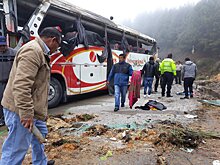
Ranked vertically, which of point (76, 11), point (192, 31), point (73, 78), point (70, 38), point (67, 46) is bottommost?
point (73, 78)

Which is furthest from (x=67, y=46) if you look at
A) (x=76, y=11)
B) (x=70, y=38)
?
(x=76, y=11)

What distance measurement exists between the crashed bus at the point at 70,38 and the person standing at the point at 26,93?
334 cm

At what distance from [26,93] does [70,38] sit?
5.16m

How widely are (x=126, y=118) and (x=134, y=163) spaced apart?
2.47 m

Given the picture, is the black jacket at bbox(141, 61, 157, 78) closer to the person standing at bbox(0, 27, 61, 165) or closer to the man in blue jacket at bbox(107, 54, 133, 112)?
the man in blue jacket at bbox(107, 54, 133, 112)

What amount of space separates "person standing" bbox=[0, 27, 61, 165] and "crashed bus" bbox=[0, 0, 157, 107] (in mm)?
3335

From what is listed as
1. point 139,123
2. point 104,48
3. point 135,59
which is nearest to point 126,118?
point 139,123

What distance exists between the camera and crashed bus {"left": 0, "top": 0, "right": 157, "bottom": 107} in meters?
5.32

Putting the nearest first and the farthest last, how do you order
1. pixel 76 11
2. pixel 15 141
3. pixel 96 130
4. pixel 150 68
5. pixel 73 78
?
pixel 15 141 < pixel 96 130 < pixel 76 11 < pixel 73 78 < pixel 150 68

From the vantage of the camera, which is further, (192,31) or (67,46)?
(192,31)

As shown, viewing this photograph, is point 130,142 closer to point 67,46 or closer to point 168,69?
point 67,46

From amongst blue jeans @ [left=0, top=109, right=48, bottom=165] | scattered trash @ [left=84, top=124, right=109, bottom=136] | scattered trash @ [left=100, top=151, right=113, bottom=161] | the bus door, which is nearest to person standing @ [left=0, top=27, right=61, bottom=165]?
blue jeans @ [left=0, top=109, right=48, bottom=165]

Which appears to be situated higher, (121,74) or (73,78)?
(121,74)

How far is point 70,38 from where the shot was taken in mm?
6914
